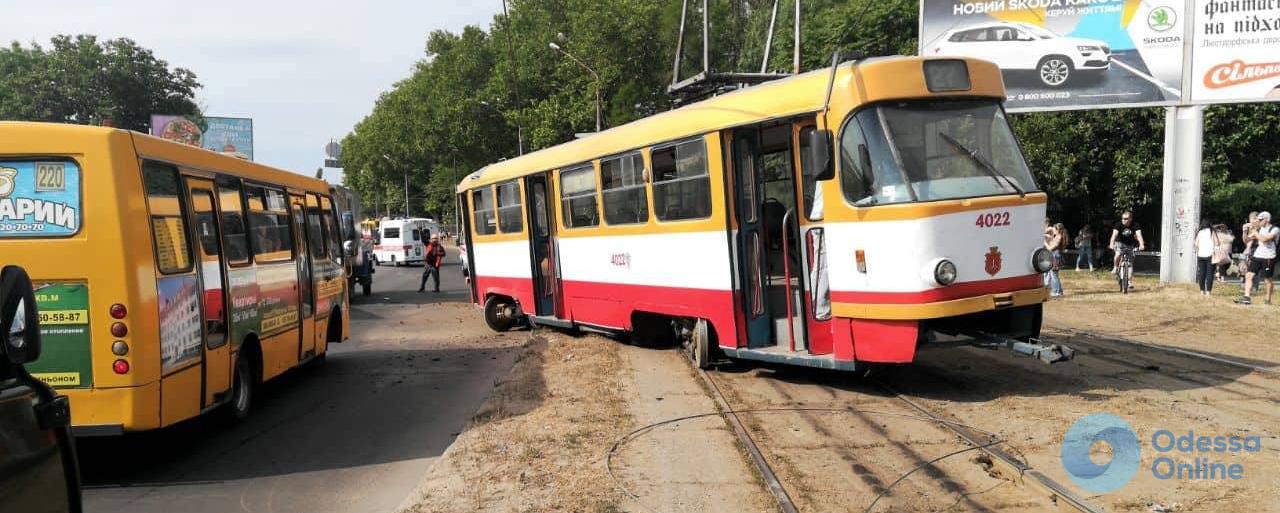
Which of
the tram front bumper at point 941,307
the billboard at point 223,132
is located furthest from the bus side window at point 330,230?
the billboard at point 223,132

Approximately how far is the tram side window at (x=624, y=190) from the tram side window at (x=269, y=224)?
146 inches

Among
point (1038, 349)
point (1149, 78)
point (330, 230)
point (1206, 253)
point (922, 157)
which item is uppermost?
point (1149, 78)

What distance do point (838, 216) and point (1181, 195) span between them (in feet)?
53.0

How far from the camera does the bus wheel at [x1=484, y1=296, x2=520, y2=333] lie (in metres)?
15.8

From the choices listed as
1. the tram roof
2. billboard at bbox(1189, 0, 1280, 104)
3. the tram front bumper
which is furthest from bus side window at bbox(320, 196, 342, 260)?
billboard at bbox(1189, 0, 1280, 104)

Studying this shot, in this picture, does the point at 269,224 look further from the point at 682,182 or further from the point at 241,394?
the point at 682,182

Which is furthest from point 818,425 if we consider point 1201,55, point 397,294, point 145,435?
point 397,294

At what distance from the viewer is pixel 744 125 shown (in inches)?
334

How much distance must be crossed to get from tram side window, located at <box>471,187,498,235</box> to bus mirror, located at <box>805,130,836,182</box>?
8541 mm

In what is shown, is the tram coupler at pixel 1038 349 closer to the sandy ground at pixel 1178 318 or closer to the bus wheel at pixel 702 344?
the bus wheel at pixel 702 344

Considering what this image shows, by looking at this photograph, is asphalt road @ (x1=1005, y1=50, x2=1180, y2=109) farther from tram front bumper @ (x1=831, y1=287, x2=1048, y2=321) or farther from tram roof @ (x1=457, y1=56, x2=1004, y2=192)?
tram front bumper @ (x1=831, y1=287, x2=1048, y2=321)

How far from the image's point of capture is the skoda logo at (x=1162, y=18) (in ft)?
62.9

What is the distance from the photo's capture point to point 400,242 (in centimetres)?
4666

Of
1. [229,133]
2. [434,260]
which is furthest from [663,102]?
[229,133]
